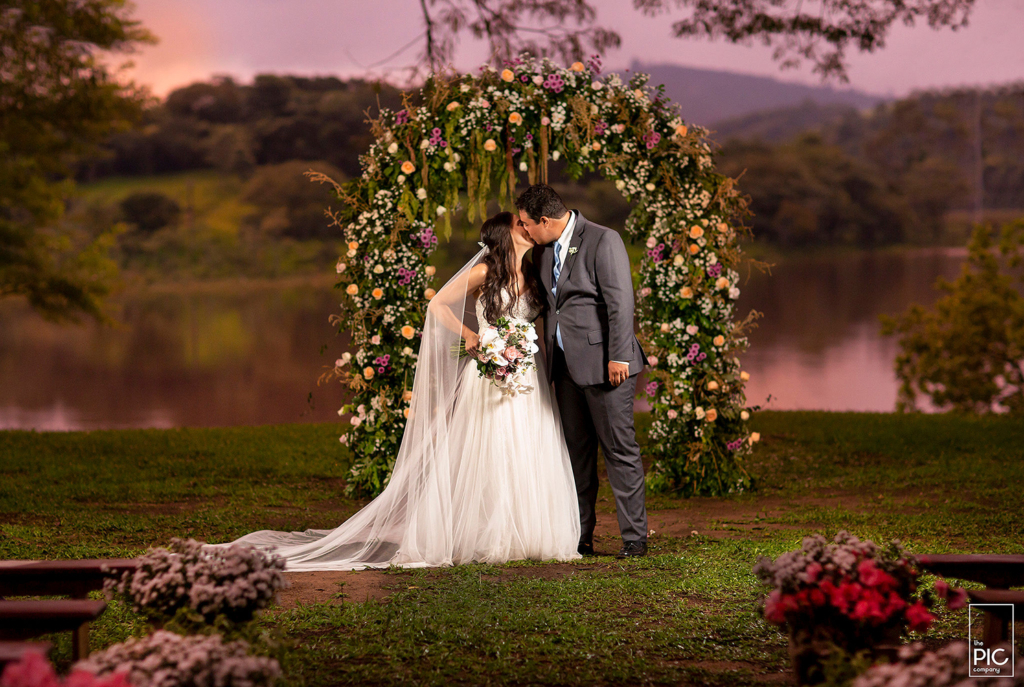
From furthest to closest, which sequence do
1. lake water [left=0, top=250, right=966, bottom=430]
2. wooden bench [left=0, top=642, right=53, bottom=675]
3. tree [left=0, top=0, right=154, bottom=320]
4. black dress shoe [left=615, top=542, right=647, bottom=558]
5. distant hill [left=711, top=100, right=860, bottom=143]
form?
distant hill [left=711, top=100, right=860, bottom=143], lake water [left=0, top=250, right=966, bottom=430], tree [left=0, top=0, right=154, bottom=320], black dress shoe [left=615, top=542, right=647, bottom=558], wooden bench [left=0, top=642, right=53, bottom=675]

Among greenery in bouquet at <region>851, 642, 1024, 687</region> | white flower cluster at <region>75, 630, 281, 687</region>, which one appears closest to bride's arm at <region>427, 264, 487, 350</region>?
white flower cluster at <region>75, 630, 281, 687</region>

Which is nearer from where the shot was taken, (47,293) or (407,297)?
(407,297)

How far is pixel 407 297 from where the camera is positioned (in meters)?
6.08

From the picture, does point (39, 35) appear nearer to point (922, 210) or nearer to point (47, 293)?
point (47, 293)

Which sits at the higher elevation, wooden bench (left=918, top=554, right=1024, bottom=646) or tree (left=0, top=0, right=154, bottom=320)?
tree (left=0, top=0, right=154, bottom=320)

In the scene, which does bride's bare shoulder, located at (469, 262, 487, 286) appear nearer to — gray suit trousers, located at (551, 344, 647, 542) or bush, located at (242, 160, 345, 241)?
gray suit trousers, located at (551, 344, 647, 542)

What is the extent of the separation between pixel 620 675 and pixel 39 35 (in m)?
14.9

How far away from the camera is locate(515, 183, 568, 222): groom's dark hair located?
4.50m

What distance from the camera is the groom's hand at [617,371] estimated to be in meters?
4.50

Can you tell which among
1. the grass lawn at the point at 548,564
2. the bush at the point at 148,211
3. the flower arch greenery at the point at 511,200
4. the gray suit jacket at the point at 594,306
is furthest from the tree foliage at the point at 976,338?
the bush at the point at 148,211

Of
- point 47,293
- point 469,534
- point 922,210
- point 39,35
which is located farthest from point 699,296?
point 922,210

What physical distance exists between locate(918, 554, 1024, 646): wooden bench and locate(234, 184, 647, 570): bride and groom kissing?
1.73m

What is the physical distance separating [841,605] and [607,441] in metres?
2.20

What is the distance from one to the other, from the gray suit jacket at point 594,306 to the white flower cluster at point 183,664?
8.72 ft
